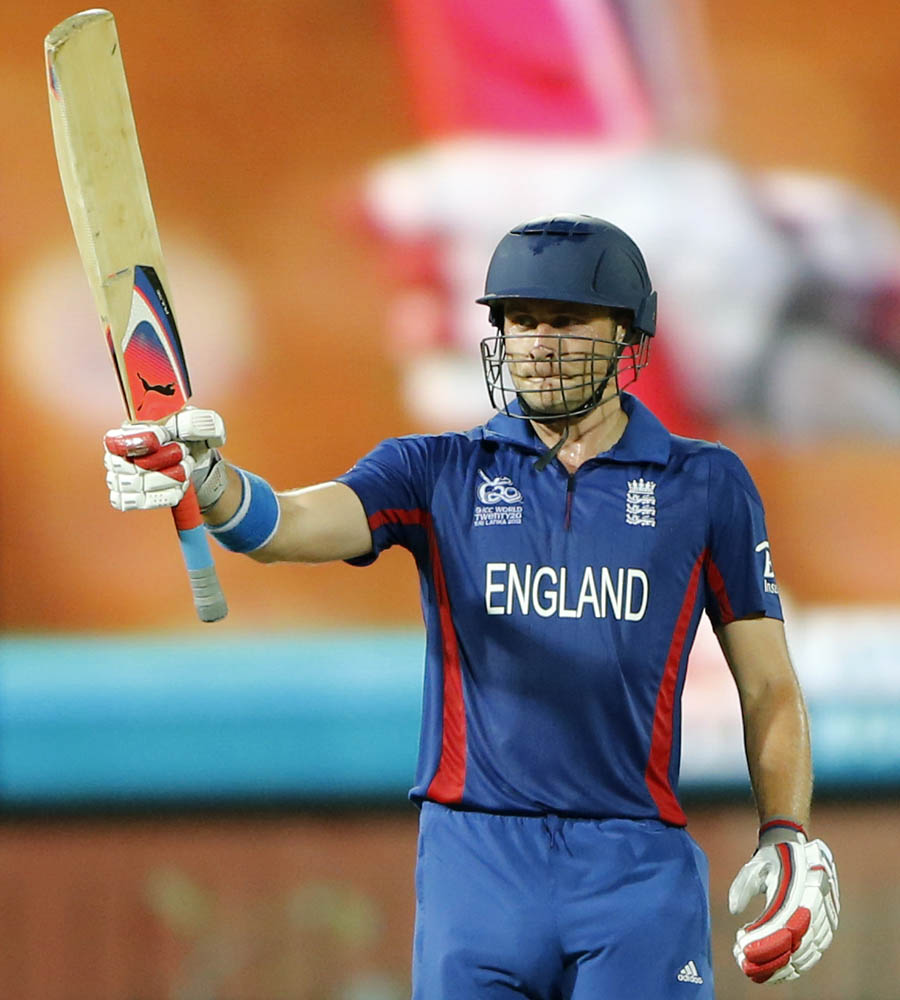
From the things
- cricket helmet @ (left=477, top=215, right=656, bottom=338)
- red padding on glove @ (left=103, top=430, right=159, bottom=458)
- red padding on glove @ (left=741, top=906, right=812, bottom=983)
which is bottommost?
red padding on glove @ (left=741, top=906, right=812, bottom=983)

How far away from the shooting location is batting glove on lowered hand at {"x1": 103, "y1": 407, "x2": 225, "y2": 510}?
1.76 m

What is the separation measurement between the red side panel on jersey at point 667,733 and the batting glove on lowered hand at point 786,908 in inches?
5.0

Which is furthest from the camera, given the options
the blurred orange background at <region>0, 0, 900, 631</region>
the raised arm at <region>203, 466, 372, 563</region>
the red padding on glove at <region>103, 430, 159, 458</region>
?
the blurred orange background at <region>0, 0, 900, 631</region>

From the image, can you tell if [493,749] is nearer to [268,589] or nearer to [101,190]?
[101,190]

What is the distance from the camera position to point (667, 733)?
2078mm

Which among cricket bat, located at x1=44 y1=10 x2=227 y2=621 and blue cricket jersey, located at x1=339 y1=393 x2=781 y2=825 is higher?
cricket bat, located at x1=44 y1=10 x2=227 y2=621

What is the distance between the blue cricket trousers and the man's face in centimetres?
56

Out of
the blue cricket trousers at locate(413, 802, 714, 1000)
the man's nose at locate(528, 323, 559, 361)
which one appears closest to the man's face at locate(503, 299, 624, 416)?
the man's nose at locate(528, 323, 559, 361)

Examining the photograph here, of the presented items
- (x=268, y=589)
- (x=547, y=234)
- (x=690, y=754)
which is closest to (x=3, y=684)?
(x=268, y=589)

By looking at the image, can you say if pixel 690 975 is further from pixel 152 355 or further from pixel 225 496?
pixel 152 355

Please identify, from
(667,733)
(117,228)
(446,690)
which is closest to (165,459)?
(117,228)

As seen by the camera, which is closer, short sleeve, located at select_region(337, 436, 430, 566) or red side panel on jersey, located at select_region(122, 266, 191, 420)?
red side panel on jersey, located at select_region(122, 266, 191, 420)

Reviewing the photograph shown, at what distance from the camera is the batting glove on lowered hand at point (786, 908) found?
1.95 m

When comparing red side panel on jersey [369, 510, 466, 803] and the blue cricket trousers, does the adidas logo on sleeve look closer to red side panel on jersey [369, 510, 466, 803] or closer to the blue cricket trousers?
the blue cricket trousers
